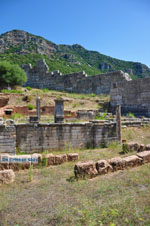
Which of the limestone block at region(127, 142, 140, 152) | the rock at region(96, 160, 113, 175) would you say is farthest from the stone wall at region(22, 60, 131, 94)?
the rock at region(96, 160, 113, 175)

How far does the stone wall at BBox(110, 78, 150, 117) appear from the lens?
1457 centimetres

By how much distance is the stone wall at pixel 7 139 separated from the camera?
718 cm

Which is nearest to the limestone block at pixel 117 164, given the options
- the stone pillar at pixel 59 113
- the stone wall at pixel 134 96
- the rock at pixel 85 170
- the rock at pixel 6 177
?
the rock at pixel 85 170

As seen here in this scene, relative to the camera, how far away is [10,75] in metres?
22.9

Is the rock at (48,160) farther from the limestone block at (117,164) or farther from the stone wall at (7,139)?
the limestone block at (117,164)

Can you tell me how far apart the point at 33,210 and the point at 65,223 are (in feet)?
A: 2.59

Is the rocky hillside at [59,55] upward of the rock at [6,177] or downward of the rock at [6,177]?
upward

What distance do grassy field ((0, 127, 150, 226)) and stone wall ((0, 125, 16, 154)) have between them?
1767mm

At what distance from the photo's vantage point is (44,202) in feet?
12.6

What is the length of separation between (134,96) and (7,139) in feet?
37.1

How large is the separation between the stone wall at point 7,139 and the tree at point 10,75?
17.0m

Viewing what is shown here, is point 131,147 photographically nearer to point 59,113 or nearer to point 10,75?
point 59,113

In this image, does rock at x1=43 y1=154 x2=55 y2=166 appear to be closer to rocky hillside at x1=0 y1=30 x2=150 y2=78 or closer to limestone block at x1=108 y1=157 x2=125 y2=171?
limestone block at x1=108 y1=157 x2=125 y2=171

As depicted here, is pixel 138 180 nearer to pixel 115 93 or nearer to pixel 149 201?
pixel 149 201
